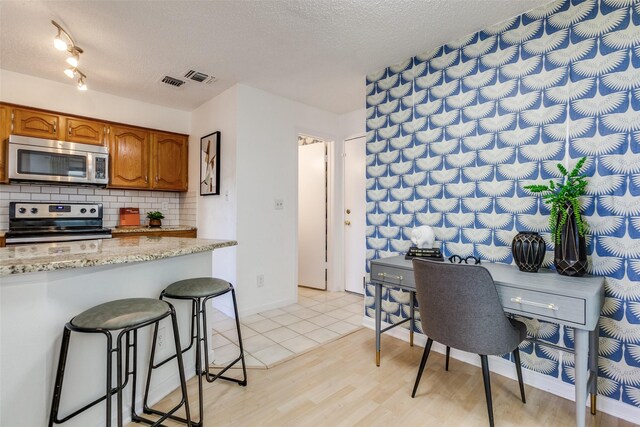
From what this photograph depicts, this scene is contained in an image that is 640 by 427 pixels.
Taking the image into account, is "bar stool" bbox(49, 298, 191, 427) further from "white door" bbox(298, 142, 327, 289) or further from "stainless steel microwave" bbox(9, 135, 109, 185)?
"white door" bbox(298, 142, 327, 289)

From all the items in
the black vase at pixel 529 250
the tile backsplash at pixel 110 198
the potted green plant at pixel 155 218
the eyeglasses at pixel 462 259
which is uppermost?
the tile backsplash at pixel 110 198

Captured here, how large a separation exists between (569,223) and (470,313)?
804mm

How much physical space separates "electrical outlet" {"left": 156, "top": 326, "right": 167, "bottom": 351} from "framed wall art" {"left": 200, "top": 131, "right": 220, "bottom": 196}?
1886 millimetres

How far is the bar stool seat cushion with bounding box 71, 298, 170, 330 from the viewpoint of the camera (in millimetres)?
1212

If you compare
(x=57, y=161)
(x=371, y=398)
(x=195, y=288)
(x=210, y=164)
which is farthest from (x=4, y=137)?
(x=371, y=398)

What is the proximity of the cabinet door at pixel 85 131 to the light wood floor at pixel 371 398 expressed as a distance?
9.48 feet

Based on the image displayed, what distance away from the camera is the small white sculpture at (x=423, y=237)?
2379 millimetres

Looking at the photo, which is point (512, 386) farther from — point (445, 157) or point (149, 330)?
point (149, 330)

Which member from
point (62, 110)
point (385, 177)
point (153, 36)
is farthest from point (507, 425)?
point (62, 110)

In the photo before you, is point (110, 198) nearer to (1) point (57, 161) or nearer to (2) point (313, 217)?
(1) point (57, 161)

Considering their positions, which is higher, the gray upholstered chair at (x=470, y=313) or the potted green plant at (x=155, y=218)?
the potted green plant at (x=155, y=218)

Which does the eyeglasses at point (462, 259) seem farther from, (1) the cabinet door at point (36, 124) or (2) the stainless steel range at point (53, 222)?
(1) the cabinet door at point (36, 124)

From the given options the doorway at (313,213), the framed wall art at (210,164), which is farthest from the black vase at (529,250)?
the framed wall art at (210,164)

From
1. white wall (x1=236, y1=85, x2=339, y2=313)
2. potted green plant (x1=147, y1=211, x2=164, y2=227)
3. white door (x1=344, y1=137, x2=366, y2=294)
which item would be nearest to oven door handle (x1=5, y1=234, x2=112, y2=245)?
potted green plant (x1=147, y1=211, x2=164, y2=227)
